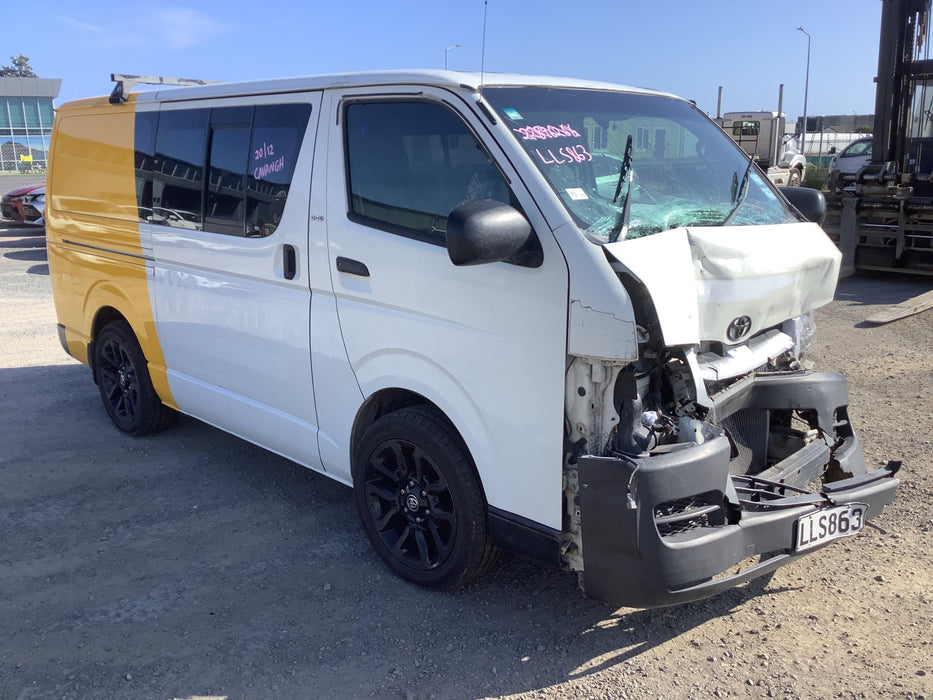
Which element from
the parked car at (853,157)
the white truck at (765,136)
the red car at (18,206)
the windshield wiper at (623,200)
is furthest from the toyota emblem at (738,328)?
→ the white truck at (765,136)

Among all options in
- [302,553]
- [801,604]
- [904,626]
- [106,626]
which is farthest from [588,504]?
[106,626]

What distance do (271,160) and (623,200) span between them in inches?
72.7

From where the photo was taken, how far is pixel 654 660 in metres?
3.16

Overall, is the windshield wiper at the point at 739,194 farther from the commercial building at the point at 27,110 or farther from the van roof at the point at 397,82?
the commercial building at the point at 27,110

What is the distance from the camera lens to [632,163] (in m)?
3.39

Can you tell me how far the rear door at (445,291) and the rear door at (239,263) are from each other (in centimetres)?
34

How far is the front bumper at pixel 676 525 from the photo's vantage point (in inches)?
109

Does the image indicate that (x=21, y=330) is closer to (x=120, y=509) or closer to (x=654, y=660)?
(x=120, y=509)

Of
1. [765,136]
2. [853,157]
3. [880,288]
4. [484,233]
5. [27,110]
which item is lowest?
[880,288]

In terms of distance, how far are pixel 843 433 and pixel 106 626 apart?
135 inches

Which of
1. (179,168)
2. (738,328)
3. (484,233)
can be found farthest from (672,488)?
(179,168)

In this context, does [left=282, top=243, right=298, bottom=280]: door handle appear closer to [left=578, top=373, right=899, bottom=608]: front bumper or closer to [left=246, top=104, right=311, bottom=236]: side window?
[left=246, top=104, right=311, bottom=236]: side window

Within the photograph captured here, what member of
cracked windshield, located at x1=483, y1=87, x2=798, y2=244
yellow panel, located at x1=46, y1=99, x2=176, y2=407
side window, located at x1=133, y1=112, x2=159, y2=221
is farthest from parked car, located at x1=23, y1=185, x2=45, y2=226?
cracked windshield, located at x1=483, y1=87, x2=798, y2=244

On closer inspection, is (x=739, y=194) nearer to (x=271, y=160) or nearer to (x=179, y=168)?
(x=271, y=160)
